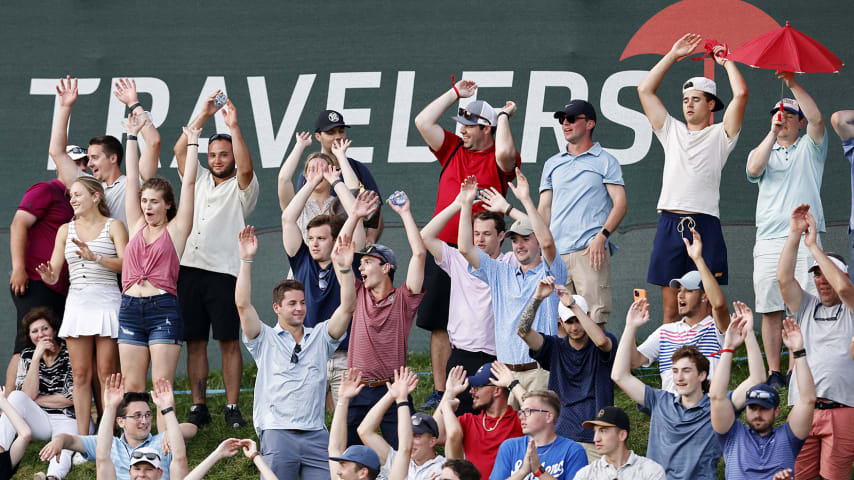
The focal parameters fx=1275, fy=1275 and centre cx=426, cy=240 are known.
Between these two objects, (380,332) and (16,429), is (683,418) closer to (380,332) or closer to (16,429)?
(380,332)

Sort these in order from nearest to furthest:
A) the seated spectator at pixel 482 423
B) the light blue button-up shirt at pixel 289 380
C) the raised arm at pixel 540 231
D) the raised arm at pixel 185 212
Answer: the seated spectator at pixel 482 423
the light blue button-up shirt at pixel 289 380
the raised arm at pixel 540 231
the raised arm at pixel 185 212

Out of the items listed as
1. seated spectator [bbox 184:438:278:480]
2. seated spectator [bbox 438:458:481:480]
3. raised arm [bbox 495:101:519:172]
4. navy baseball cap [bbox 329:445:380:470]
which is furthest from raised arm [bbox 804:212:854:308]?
seated spectator [bbox 184:438:278:480]

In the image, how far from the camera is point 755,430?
6.77 meters

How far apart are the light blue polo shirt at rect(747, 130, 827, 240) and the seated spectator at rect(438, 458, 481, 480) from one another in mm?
3073

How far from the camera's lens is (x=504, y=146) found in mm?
8383

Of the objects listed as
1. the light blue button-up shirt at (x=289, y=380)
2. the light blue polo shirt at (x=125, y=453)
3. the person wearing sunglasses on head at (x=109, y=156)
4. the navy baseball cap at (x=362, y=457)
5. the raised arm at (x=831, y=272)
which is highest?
the person wearing sunglasses on head at (x=109, y=156)

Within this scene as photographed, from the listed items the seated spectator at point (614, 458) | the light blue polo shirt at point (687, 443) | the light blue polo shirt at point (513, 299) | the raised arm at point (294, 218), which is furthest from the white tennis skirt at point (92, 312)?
the light blue polo shirt at point (687, 443)

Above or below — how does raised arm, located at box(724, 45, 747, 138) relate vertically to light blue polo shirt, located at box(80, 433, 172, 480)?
above

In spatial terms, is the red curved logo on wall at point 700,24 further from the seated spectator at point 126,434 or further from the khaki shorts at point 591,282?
the seated spectator at point 126,434

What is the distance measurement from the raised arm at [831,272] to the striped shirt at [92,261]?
4.43m

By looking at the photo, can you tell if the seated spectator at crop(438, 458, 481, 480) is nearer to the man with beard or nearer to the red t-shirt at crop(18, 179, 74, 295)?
the man with beard

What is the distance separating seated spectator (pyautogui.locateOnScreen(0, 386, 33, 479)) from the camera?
8.04 m

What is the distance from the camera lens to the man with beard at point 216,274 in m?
8.94

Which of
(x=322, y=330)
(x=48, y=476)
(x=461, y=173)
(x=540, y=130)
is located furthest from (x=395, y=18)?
Result: (x=48, y=476)
